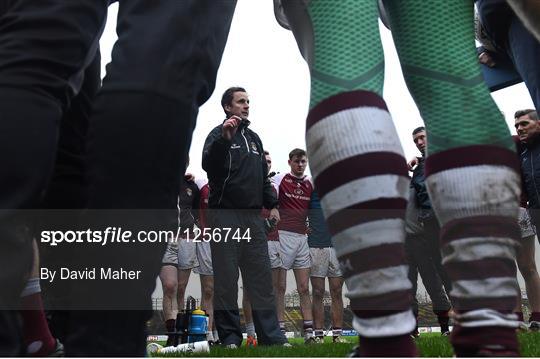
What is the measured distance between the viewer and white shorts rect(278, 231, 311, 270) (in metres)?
7.91

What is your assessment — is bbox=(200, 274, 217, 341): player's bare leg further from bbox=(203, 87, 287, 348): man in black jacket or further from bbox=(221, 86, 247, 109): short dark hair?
bbox=(221, 86, 247, 109): short dark hair

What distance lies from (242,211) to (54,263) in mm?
3676

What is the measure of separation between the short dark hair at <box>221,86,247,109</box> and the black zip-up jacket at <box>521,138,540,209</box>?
2.91 meters

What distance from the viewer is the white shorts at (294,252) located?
791 cm

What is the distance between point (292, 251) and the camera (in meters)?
7.90

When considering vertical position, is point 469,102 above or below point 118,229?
above

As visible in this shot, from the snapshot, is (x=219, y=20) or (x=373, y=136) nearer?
(x=373, y=136)

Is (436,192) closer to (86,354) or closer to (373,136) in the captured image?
(373,136)

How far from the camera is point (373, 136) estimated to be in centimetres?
104

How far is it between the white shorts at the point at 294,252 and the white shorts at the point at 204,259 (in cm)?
99

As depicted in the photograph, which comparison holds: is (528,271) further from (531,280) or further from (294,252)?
(294,252)

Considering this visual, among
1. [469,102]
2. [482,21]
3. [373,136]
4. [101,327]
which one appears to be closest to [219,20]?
[373,136]

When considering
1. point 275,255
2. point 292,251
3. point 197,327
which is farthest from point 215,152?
point 275,255

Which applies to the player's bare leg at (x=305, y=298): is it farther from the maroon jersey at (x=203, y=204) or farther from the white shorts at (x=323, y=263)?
the maroon jersey at (x=203, y=204)
